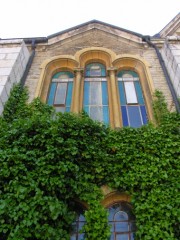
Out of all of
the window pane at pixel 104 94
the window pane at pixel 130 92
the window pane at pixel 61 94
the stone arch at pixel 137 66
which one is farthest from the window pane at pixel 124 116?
the window pane at pixel 61 94

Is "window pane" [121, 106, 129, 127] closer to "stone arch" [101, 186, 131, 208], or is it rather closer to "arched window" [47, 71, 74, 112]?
"arched window" [47, 71, 74, 112]

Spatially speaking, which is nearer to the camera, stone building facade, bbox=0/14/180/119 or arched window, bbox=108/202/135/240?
arched window, bbox=108/202/135/240

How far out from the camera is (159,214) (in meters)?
5.65

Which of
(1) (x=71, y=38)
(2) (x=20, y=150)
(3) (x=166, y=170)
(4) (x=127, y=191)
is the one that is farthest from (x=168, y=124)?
(1) (x=71, y=38)

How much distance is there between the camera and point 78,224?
20.3ft

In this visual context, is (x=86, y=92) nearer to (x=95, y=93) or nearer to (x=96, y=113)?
(x=95, y=93)

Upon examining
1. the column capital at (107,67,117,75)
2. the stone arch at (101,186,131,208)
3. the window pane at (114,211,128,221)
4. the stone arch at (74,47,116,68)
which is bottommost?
the window pane at (114,211,128,221)

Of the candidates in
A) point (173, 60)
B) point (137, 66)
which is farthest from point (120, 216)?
point (137, 66)

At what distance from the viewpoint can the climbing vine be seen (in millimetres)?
5363

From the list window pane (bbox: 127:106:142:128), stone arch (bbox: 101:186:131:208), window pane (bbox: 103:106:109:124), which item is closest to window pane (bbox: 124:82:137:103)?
window pane (bbox: 127:106:142:128)

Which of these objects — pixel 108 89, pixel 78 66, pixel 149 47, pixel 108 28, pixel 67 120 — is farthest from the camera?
pixel 108 28

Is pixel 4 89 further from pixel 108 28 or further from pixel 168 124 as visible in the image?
pixel 108 28

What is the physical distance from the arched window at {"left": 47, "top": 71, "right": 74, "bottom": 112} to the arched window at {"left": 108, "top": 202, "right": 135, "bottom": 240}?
375 cm

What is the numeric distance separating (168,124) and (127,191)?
2.17m
